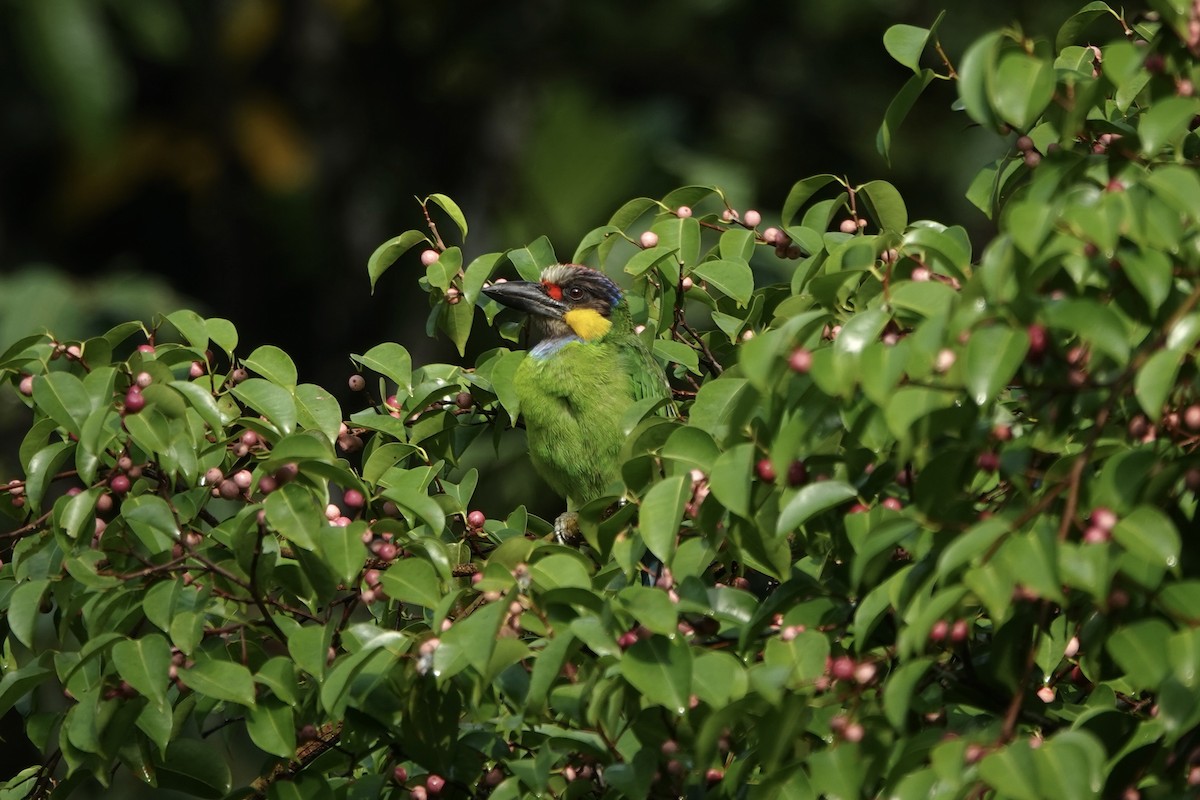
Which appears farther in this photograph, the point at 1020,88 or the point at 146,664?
the point at 146,664

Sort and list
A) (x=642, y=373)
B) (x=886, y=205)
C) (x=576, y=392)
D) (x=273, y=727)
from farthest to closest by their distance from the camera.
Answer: (x=642, y=373) < (x=576, y=392) < (x=886, y=205) < (x=273, y=727)

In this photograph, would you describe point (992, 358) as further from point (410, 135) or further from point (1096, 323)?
point (410, 135)

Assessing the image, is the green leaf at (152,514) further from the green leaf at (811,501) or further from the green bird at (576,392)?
the green bird at (576,392)

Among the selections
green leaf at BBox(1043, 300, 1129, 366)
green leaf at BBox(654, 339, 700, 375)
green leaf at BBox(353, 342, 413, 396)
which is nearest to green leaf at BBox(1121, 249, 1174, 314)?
green leaf at BBox(1043, 300, 1129, 366)

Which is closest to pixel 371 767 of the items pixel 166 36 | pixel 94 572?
pixel 94 572

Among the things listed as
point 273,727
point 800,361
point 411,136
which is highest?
point 800,361

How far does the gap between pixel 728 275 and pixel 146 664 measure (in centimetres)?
112

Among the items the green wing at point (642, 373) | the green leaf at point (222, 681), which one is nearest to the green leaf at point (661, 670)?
the green leaf at point (222, 681)

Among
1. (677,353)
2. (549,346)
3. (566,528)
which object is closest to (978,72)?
(677,353)

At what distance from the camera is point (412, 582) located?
2.13m

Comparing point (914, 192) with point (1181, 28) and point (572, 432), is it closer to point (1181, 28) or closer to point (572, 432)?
point (572, 432)

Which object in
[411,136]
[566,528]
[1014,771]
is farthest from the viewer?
[411,136]

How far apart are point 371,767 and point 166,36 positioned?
5.92 meters

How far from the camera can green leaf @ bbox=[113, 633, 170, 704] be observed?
207cm
